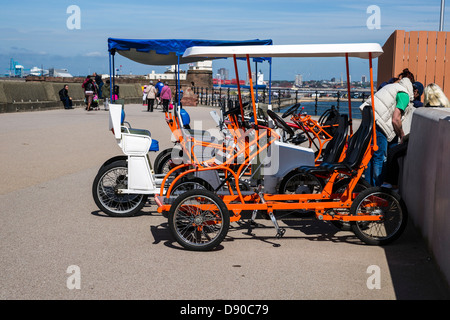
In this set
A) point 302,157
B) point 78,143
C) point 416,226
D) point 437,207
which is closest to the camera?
point 437,207

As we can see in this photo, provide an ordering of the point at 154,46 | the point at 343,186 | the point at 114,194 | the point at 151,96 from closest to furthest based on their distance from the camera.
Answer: the point at 343,186, the point at 114,194, the point at 154,46, the point at 151,96

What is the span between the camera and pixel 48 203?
855 centimetres

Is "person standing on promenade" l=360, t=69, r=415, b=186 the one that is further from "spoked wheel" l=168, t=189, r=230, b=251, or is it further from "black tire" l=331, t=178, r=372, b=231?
"spoked wheel" l=168, t=189, r=230, b=251

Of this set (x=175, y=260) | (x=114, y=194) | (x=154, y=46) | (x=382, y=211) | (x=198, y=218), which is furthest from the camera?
(x=154, y=46)

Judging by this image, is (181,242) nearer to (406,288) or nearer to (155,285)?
(155,285)

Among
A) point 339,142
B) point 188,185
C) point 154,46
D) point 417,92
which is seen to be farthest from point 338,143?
point 154,46

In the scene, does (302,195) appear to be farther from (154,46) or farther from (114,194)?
(154,46)

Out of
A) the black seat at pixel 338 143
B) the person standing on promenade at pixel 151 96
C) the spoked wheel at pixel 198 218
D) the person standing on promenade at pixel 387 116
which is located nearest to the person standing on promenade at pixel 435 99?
the person standing on promenade at pixel 387 116

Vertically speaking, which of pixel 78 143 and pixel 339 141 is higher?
pixel 339 141

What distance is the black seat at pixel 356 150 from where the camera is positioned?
6.64m

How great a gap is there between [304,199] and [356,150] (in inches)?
30.1

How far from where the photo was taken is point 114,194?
7.91 metres
